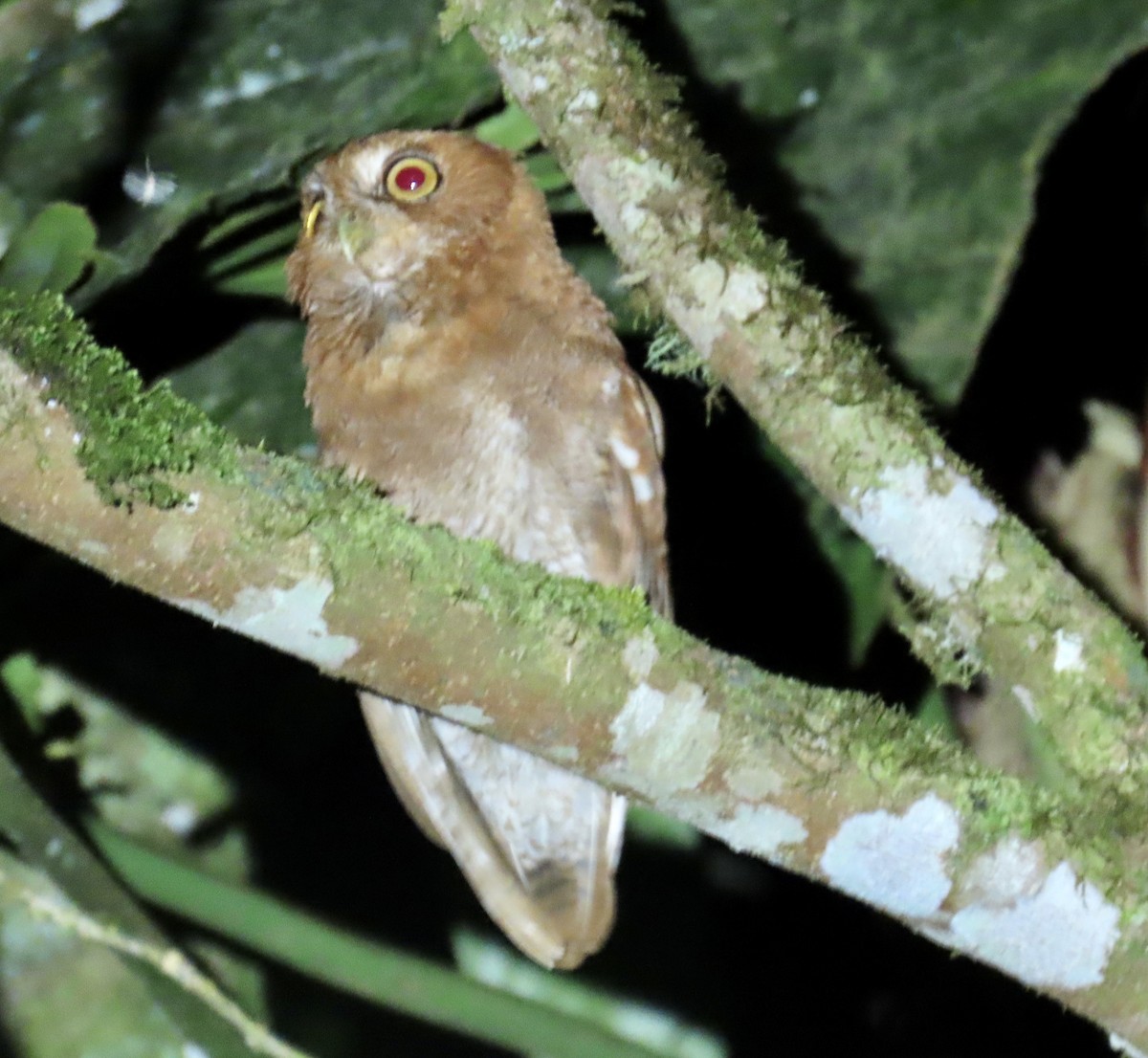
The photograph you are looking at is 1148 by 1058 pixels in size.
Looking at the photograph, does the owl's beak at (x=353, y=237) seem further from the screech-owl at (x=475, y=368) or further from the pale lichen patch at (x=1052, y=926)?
the pale lichen patch at (x=1052, y=926)

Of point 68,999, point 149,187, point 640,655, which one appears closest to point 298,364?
point 149,187

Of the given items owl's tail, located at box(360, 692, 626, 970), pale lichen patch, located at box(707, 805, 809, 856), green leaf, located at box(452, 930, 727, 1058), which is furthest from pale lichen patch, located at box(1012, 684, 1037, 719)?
green leaf, located at box(452, 930, 727, 1058)

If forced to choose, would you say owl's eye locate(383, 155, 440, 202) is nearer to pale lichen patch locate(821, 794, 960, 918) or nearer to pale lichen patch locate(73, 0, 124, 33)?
pale lichen patch locate(73, 0, 124, 33)

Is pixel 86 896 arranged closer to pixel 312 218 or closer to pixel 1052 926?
pixel 312 218

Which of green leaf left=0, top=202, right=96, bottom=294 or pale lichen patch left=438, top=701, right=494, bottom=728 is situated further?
green leaf left=0, top=202, right=96, bottom=294

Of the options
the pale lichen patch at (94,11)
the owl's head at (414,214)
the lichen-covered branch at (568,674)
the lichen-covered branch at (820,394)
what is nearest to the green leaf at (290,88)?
the pale lichen patch at (94,11)
